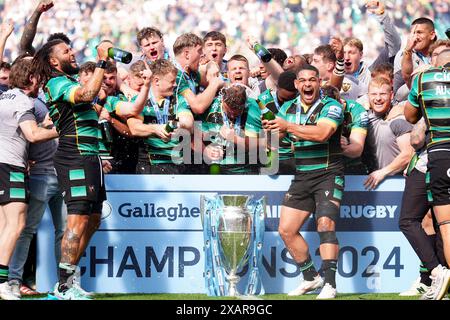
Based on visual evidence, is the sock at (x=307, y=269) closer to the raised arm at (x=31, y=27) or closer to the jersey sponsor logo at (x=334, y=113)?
the jersey sponsor logo at (x=334, y=113)

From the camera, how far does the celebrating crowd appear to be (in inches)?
343

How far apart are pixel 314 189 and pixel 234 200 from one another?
0.74 m

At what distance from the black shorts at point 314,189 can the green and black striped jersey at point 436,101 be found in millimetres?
1088

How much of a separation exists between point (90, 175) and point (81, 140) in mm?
300

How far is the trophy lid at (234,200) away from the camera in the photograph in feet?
29.9

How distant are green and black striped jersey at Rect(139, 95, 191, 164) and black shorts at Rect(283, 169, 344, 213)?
1161 millimetres

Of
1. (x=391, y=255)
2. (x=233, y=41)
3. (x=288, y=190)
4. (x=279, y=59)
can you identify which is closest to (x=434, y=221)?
(x=391, y=255)

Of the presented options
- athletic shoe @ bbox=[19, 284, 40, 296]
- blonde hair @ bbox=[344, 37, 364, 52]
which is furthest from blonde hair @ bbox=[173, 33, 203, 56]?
athletic shoe @ bbox=[19, 284, 40, 296]

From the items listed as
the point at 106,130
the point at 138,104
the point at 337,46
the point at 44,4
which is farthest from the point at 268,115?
the point at 44,4

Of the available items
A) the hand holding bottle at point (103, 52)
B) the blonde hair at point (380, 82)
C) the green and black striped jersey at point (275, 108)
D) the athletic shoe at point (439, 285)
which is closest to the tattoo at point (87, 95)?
the hand holding bottle at point (103, 52)

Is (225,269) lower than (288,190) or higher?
lower

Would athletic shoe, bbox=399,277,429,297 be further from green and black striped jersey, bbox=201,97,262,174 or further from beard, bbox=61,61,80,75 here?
beard, bbox=61,61,80,75

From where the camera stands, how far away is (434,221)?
360 inches
